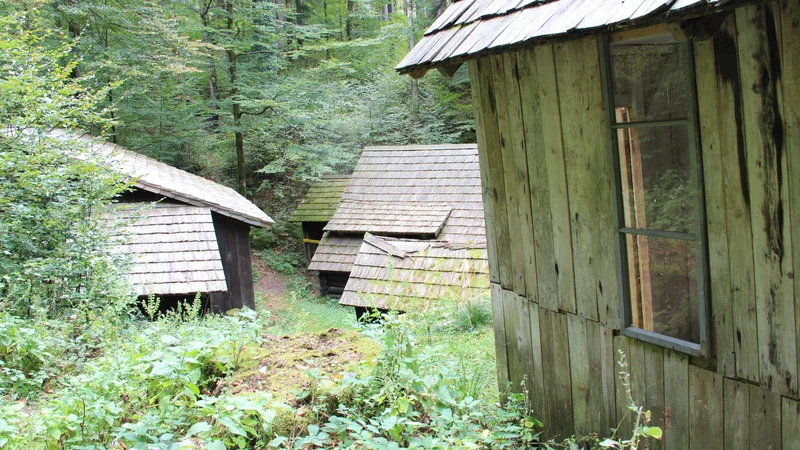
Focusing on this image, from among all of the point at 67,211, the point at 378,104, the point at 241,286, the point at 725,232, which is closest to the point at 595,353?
the point at 725,232

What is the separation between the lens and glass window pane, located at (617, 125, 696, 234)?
2.97m

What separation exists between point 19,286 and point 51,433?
13.5 feet

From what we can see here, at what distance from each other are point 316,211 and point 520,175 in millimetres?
16036

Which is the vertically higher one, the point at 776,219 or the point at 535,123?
the point at 535,123

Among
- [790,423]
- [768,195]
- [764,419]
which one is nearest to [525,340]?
[764,419]

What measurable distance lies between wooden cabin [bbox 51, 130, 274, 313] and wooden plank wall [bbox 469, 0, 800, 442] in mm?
6807

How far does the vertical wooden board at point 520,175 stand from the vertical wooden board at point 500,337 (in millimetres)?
346

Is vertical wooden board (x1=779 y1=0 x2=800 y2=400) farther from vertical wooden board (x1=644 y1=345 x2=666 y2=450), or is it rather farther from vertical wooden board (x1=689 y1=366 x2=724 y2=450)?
vertical wooden board (x1=644 y1=345 x2=666 y2=450)

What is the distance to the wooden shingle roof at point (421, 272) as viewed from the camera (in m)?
11.3

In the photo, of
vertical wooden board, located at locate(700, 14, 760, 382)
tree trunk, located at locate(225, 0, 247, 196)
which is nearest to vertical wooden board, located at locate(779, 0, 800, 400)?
vertical wooden board, located at locate(700, 14, 760, 382)

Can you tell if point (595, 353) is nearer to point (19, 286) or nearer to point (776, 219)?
point (776, 219)

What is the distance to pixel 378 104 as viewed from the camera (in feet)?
83.3

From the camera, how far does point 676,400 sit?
3.10m

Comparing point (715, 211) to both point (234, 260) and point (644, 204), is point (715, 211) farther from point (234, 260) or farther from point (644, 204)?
point (234, 260)
